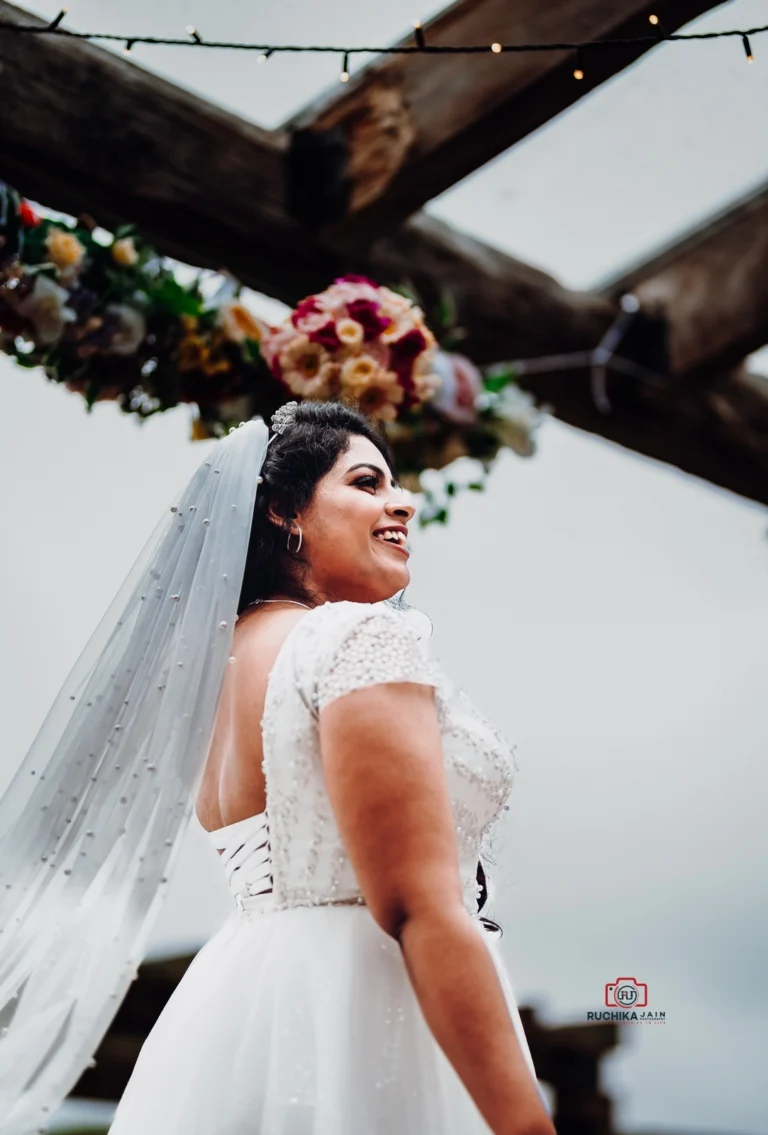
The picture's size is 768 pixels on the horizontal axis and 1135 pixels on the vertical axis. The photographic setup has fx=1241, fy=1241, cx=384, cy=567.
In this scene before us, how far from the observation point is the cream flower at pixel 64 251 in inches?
94.4

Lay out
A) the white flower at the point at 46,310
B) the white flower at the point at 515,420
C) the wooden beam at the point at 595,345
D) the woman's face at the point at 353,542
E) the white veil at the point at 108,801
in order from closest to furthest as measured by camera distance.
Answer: the white veil at the point at 108,801, the woman's face at the point at 353,542, the white flower at the point at 46,310, the white flower at the point at 515,420, the wooden beam at the point at 595,345

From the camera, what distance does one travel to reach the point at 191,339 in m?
2.62

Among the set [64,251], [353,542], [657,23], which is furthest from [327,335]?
[353,542]

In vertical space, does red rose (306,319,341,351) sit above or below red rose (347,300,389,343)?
below

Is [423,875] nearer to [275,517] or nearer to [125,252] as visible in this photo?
[275,517]

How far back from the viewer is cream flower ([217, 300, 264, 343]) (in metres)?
2.67

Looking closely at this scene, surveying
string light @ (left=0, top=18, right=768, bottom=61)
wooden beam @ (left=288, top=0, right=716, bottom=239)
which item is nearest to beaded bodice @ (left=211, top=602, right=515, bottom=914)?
string light @ (left=0, top=18, right=768, bottom=61)

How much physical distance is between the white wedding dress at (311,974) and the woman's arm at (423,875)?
0.05 meters

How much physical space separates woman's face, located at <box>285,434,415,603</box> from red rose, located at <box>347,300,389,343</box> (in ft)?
3.60

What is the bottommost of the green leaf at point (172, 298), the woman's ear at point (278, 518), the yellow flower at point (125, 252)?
the woman's ear at point (278, 518)

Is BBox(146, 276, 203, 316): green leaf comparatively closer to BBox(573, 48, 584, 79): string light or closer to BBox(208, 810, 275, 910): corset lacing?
BBox(573, 48, 584, 79): string light

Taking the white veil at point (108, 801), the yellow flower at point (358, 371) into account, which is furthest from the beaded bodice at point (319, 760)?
the yellow flower at point (358, 371)

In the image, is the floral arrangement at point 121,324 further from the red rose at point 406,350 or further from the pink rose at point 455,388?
the pink rose at point 455,388

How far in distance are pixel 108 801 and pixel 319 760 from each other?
12.2 inches
